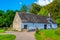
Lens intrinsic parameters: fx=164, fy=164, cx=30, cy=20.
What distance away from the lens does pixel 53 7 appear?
3159 inches

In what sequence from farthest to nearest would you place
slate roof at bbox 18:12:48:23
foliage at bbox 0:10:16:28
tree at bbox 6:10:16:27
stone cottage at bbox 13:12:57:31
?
tree at bbox 6:10:16:27 < foliage at bbox 0:10:16:28 < slate roof at bbox 18:12:48:23 < stone cottage at bbox 13:12:57:31

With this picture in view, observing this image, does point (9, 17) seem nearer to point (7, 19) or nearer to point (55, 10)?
point (7, 19)

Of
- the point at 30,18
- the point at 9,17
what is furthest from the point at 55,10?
the point at 30,18

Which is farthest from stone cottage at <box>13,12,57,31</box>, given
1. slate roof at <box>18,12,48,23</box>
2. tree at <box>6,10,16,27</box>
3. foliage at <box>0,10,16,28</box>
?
tree at <box>6,10,16,27</box>

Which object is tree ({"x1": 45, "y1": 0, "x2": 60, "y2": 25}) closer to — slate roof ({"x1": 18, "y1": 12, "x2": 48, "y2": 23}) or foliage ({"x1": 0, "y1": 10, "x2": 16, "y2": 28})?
slate roof ({"x1": 18, "y1": 12, "x2": 48, "y2": 23})

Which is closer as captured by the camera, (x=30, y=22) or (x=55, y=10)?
(x=30, y=22)

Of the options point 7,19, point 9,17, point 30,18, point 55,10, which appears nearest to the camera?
point 30,18

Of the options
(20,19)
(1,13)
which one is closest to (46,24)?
(20,19)

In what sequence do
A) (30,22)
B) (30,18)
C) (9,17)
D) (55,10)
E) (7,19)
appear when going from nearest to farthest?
(30,22)
(30,18)
(7,19)
(9,17)
(55,10)

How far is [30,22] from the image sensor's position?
5741cm

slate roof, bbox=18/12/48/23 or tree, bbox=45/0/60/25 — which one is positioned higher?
tree, bbox=45/0/60/25

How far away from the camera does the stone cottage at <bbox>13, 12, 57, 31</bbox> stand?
185ft

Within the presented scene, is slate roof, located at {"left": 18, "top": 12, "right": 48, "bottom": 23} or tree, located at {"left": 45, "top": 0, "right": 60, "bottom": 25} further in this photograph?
tree, located at {"left": 45, "top": 0, "right": 60, "bottom": 25}

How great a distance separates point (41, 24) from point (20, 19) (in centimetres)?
861
